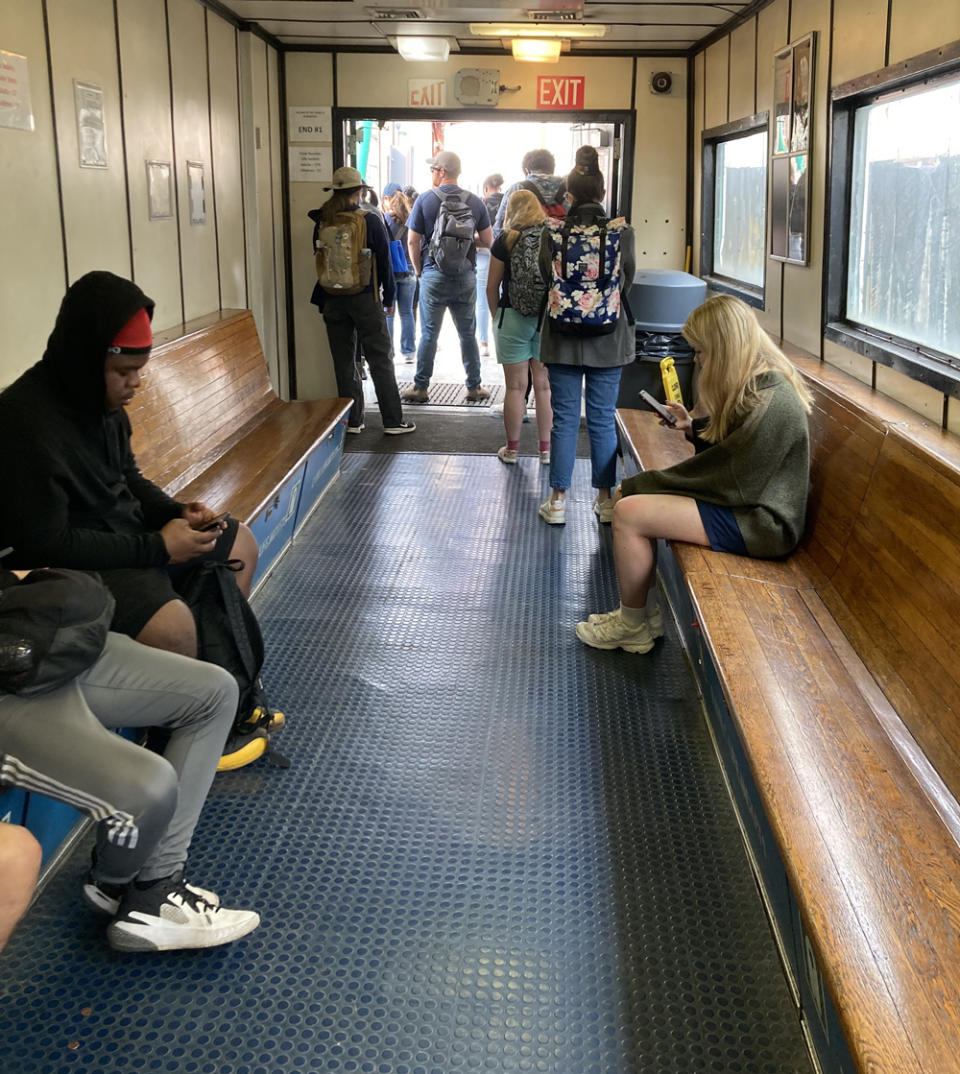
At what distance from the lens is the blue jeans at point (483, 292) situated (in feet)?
29.4

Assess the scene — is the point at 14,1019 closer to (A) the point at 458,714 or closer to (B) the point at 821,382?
(A) the point at 458,714

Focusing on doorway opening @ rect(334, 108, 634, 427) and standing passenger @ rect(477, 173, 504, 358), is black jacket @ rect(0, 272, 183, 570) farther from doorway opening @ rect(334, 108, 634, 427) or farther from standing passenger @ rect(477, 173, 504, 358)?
standing passenger @ rect(477, 173, 504, 358)

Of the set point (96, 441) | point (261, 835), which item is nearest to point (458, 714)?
point (261, 835)

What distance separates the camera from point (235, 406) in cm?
516

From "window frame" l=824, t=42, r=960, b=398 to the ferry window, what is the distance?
2cm

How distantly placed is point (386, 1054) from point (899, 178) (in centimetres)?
340

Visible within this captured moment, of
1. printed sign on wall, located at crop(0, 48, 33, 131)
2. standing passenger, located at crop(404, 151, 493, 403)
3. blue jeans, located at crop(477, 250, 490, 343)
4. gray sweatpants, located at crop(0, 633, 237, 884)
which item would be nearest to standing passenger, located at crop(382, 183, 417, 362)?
blue jeans, located at crop(477, 250, 490, 343)

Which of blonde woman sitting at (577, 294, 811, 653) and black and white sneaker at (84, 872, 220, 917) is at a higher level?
blonde woman sitting at (577, 294, 811, 653)

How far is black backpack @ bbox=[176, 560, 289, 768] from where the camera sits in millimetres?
2900

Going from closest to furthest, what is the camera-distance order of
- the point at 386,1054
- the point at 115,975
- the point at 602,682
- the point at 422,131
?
the point at 386,1054 < the point at 115,975 < the point at 602,682 < the point at 422,131

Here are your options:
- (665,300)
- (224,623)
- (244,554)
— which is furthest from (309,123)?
(224,623)

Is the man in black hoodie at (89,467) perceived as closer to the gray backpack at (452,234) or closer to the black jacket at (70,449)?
the black jacket at (70,449)

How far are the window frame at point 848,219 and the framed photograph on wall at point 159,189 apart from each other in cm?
303

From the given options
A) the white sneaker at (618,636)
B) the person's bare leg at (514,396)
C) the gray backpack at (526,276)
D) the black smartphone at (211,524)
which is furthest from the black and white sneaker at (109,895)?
the person's bare leg at (514,396)
